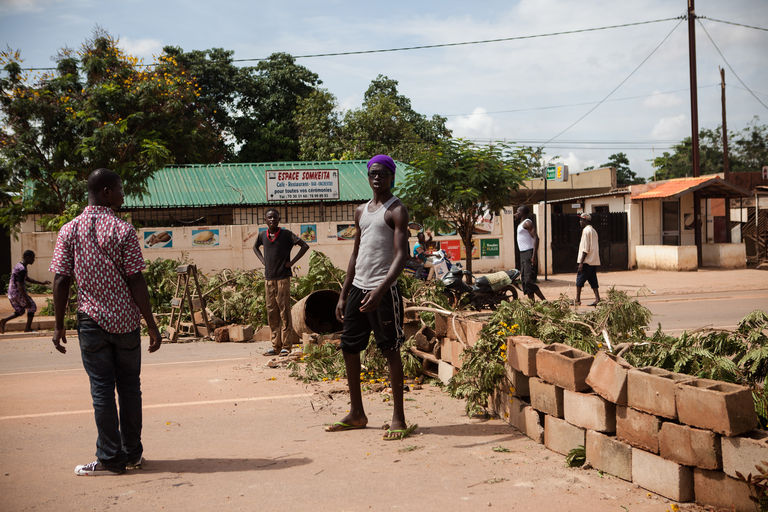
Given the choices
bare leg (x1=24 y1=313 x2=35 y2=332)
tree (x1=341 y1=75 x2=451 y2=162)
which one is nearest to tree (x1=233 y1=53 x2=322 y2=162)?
tree (x1=341 y1=75 x2=451 y2=162)

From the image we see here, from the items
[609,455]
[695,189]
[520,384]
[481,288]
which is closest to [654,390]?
[609,455]

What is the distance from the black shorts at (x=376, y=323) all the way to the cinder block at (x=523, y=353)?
33.1 inches

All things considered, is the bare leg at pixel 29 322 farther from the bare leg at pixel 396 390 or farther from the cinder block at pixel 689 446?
the cinder block at pixel 689 446

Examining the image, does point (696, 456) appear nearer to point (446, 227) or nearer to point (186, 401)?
point (186, 401)

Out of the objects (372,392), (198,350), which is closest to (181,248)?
(198,350)

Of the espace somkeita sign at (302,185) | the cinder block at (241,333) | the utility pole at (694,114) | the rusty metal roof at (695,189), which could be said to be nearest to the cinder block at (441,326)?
the cinder block at (241,333)

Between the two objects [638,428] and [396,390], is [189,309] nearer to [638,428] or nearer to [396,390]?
[396,390]

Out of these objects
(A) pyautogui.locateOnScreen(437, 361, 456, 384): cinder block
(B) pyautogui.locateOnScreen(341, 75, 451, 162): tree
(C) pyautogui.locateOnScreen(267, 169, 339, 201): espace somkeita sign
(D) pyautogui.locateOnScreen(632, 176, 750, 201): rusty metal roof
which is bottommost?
(A) pyautogui.locateOnScreen(437, 361, 456, 384): cinder block

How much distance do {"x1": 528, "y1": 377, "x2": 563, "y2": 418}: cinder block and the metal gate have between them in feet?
58.3

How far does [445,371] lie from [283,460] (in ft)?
7.54

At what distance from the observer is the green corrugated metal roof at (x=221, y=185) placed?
23.4m

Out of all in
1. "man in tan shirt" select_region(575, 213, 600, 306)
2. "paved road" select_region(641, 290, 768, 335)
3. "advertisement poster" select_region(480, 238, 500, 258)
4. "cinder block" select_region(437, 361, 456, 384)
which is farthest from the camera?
"advertisement poster" select_region(480, 238, 500, 258)

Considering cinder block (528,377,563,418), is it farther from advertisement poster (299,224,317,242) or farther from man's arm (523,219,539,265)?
advertisement poster (299,224,317,242)

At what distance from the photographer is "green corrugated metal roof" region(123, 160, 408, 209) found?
923 inches
